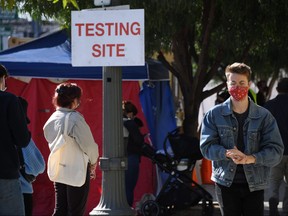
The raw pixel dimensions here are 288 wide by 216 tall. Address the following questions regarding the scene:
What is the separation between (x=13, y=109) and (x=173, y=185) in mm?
4734

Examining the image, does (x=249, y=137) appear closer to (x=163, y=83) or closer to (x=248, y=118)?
(x=248, y=118)

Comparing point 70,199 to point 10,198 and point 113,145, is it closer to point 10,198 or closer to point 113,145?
point 113,145

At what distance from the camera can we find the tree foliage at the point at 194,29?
379 inches

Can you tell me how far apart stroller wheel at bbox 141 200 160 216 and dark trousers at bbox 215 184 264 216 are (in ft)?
12.6

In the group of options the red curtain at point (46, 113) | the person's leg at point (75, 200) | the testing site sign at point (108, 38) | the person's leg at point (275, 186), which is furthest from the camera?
the red curtain at point (46, 113)

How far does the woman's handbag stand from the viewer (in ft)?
24.9

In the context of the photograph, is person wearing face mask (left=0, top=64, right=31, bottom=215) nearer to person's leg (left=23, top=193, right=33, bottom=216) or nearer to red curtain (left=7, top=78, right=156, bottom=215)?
person's leg (left=23, top=193, right=33, bottom=216)

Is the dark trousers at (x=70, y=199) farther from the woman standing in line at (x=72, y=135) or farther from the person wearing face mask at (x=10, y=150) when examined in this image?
the person wearing face mask at (x=10, y=150)

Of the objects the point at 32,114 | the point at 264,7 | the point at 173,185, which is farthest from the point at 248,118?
the point at 32,114

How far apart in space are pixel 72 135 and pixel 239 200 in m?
2.36

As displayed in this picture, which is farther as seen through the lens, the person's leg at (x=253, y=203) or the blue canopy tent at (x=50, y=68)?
the blue canopy tent at (x=50, y=68)

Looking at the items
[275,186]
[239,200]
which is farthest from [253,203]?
[275,186]

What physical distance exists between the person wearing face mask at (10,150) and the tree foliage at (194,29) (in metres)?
3.88

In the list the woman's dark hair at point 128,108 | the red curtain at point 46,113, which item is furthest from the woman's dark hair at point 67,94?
the red curtain at point 46,113
